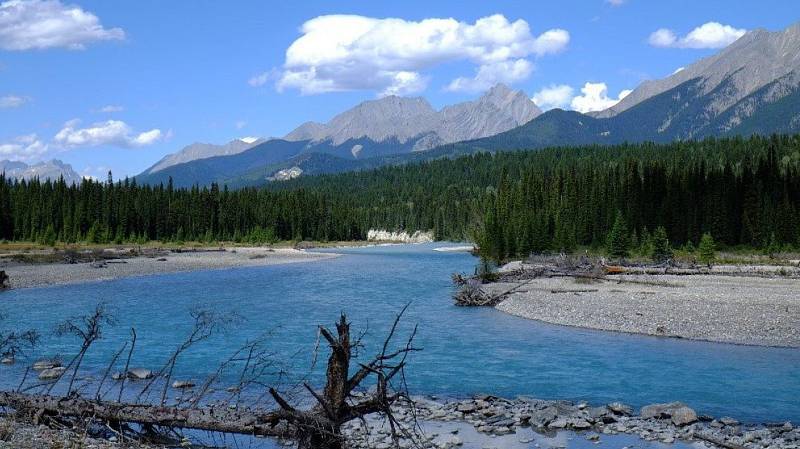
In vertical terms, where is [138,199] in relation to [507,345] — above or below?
above

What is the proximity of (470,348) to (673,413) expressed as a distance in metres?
11.8

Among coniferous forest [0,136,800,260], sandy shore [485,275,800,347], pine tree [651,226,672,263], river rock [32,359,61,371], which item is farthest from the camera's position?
coniferous forest [0,136,800,260]

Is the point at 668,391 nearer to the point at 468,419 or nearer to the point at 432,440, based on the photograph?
the point at 468,419

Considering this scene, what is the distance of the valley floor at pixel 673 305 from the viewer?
102 ft

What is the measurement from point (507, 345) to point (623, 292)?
17872mm

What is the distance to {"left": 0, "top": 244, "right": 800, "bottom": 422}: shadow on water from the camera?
21.5 meters

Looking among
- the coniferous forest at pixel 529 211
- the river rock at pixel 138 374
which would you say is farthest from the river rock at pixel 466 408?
the coniferous forest at pixel 529 211

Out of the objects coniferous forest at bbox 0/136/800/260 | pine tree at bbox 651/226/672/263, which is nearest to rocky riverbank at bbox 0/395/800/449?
pine tree at bbox 651/226/672/263

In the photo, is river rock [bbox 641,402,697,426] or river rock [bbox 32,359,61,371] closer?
river rock [bbox 641,402,697,426]

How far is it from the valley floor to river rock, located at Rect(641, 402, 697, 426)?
13.1 meters

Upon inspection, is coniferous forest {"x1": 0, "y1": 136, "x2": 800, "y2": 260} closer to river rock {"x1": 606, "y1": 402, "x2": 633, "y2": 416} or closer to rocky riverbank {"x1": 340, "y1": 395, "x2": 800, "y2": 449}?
river rock {"x1": 606, "y1": 402, "x2": 633, "y2": 416}

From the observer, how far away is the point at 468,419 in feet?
59.7

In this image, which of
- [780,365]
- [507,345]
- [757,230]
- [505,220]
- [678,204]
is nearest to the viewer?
[780,365]

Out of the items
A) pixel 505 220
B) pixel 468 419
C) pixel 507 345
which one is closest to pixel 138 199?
pixel 505 220
